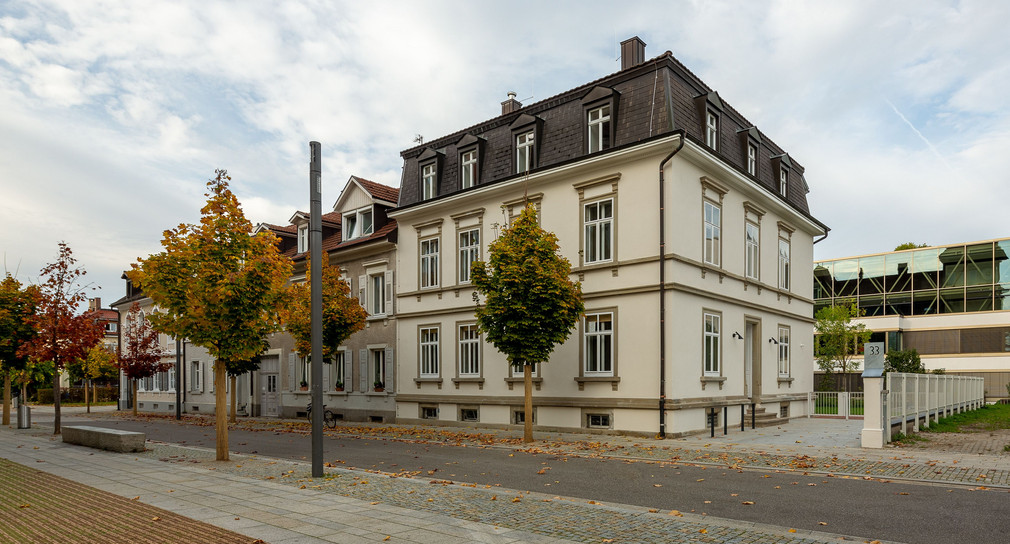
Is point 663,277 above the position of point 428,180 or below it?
below

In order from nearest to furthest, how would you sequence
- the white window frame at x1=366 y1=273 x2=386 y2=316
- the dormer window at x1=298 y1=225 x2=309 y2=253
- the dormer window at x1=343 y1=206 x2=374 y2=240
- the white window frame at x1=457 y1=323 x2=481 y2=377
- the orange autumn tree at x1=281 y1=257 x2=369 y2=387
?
the white window frame at x1=457 y1=323 x2=481 y2=377, the orange autumn tree at x1=281 y1=257 x2=369 y2=387, the white window frame at x1=366 y1=273 x2=386 y2=316, the dormer window at x1=343 y1=206 x2=374 y2=240, the dormer window at x1=298 y1=225 x2=309 y2=253

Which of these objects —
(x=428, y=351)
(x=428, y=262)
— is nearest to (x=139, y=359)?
(x=428, y=351)

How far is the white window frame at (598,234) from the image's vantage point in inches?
835

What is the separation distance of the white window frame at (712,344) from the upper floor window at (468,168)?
31.6ft

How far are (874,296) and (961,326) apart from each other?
25.2ft

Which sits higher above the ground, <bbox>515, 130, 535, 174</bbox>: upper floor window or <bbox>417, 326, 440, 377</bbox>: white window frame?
<bbox>515, 130, 535, 174</bbox>: upper floor window

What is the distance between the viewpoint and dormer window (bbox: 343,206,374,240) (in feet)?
102

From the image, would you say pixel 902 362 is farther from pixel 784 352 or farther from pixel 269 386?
pixel 269 386

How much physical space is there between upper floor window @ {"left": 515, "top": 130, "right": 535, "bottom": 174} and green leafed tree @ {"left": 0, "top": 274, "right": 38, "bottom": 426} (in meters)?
18.1

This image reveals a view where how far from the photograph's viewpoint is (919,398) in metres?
19.5

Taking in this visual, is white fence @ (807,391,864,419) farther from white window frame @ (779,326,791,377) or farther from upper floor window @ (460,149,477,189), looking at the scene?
upper floor window @ (460,149,477,189)

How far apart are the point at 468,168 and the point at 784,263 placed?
1274 centimetres

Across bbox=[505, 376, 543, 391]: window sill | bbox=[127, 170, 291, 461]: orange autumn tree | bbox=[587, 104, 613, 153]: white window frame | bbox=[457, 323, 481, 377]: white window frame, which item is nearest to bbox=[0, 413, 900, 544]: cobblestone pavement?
bbox=[127, 170, 291, 461]: orange autumn tree

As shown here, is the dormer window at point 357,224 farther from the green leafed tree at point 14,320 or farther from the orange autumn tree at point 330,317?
the green leafed tree at point 14,320
